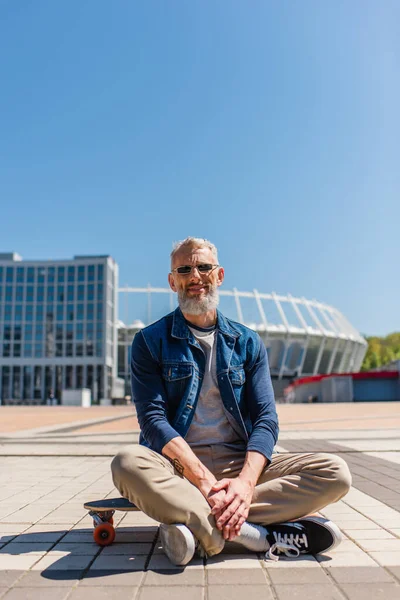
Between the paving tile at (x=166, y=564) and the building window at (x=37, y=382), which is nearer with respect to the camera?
the paving tile at (x=166, y=564)

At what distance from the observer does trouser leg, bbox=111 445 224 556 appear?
7.17ft

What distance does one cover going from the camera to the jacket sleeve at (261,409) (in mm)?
2523

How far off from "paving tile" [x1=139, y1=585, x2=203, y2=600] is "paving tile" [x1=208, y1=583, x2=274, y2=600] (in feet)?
0.16

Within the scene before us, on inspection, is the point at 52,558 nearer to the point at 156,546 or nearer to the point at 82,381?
the point at 156,546

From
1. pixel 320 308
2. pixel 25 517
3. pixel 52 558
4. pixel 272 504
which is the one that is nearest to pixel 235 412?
pixel 272 504

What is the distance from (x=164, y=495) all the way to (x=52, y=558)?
66cm

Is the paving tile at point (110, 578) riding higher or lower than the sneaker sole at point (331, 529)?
lower

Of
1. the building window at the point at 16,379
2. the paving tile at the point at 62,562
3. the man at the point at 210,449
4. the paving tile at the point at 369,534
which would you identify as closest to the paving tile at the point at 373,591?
the man at the point at 210,449

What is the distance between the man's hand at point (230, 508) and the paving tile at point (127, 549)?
565 mm

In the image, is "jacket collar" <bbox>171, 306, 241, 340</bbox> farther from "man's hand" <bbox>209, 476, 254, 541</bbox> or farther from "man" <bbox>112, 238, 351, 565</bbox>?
"man's hand" <bbox>209, 476, 254, 541</bbox>

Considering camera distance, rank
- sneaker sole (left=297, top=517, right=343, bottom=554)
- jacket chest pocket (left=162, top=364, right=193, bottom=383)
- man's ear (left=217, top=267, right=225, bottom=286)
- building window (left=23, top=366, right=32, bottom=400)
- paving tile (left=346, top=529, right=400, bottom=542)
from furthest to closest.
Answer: building window (left=23, top=366, right=32, bottom=400) < man's ear (left=217, top=267, right=225, bottom=286) < paving tile (left=346, top=529, right=400, bottom=542) < jacket chest pocket (left=162, top=364, right=193, bottom=383) < sneaker sole (left=297, top=517, right=343, bottom=554)

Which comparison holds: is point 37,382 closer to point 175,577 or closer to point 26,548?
point 26,548

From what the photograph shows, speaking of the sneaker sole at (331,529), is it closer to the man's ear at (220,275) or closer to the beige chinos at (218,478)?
the beige chinos at (218,478)

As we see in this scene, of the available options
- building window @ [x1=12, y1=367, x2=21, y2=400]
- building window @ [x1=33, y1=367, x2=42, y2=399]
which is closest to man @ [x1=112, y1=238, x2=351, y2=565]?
building window @ [x1=33, y1=367, x2=42, y2=399]
